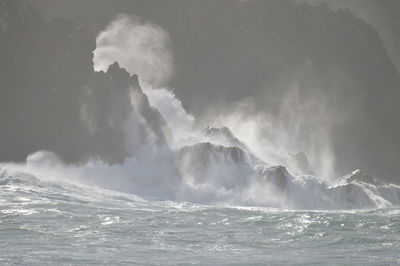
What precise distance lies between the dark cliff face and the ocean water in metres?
15.7

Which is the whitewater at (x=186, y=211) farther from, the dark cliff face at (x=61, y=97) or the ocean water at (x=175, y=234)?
the dark cliff face at (x=61, y=97)

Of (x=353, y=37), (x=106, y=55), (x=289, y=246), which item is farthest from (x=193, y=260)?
(x=353, y=37)

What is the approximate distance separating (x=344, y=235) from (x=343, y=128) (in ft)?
237

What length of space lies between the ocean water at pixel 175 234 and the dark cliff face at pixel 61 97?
15.7 metres

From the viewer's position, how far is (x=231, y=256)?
2825cm

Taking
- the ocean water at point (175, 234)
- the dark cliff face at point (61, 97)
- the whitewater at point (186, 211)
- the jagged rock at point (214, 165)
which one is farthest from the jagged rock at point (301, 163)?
the ocean water at point (175, 234)

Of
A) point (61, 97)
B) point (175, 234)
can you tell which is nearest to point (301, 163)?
point (61, 97)

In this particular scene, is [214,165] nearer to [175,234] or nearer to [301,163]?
[301,163]

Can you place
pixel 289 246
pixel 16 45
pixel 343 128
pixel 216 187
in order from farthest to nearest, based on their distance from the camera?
pixel 343 128 < pixel 16 45 < pixel 216 187 < pixel 289 246

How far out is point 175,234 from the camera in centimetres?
3316

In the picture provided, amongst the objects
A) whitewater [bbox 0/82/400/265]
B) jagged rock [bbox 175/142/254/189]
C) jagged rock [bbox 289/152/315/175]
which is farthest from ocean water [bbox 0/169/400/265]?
jagged rock [bbox 289/152/315/175]

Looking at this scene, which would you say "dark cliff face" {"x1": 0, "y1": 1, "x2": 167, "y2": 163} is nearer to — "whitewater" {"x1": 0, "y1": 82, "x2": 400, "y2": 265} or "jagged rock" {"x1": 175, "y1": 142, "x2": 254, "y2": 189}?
"whitewater" {"x1": 0, "y1": 82, "x2": 400, "y2": 265}

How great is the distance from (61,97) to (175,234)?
3420 centimetres

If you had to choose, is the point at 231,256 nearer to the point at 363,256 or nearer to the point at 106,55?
the point at 363,256
